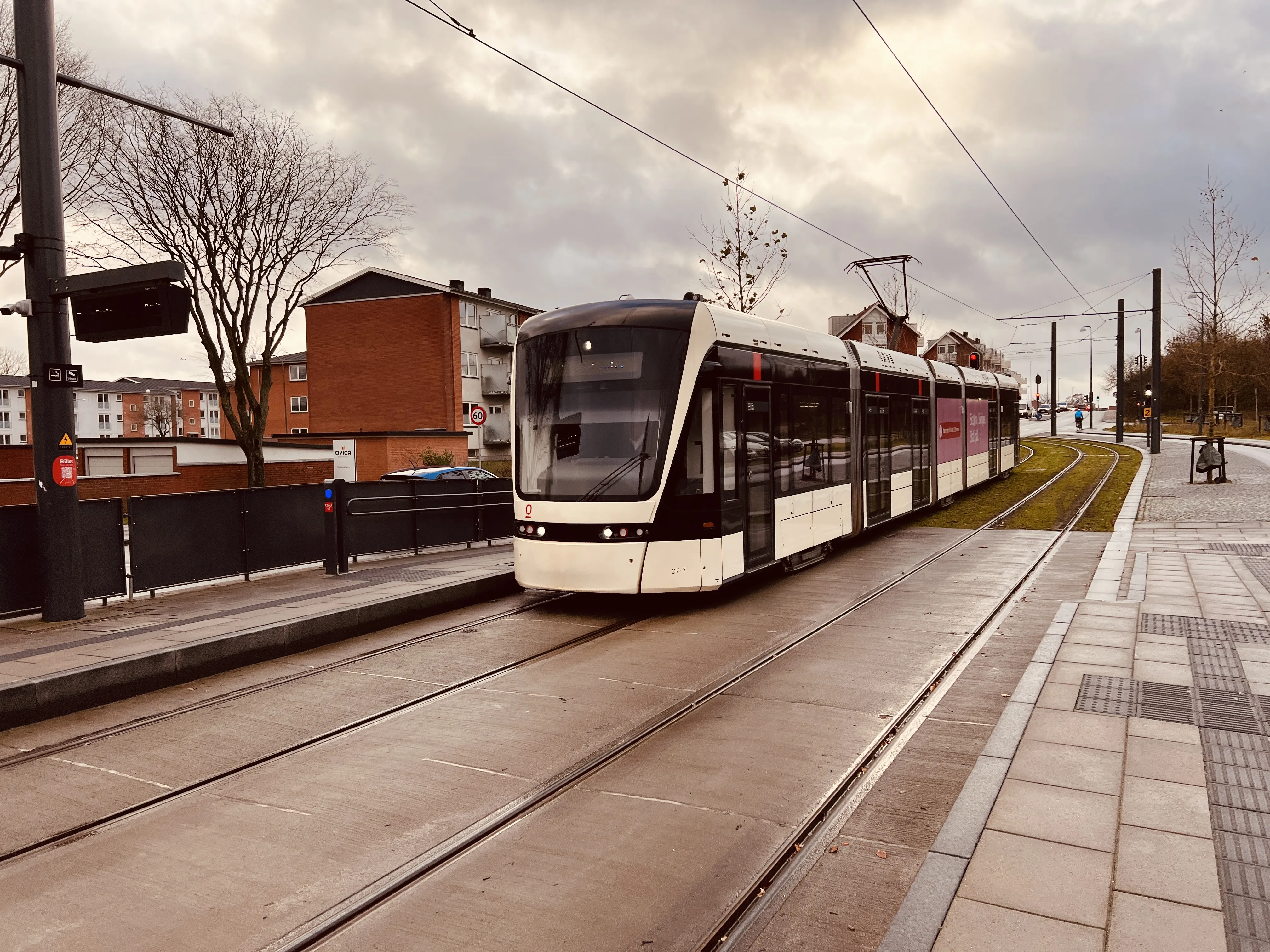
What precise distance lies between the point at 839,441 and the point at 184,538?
8.84m

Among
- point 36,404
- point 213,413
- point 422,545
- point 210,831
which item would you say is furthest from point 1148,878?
point 213,413

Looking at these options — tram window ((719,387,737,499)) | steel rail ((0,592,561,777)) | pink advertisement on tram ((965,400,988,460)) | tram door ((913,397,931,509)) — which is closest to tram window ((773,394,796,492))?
tram window ((719,387,737,499))

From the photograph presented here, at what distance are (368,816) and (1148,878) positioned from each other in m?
3.65

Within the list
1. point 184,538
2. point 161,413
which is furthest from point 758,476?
point 161,413

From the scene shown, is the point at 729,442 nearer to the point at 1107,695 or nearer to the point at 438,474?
the point at 1107,695

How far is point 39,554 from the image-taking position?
948cm

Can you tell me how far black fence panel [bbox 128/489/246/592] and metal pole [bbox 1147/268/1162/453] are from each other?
34458 mm

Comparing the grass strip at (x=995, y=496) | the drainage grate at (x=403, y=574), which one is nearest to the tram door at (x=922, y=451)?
the grass strip at (x=995, y=496)

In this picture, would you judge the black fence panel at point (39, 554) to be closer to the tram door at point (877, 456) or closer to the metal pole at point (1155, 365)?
the tram door at point (877, 456)

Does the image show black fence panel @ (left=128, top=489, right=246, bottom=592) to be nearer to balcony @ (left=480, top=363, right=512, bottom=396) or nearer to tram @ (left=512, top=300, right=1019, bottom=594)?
tram @ (left=512, top=300, right=1019, bottom=594)

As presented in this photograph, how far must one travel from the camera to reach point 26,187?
9086 millimetres

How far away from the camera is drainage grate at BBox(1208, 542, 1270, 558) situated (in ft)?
41.8

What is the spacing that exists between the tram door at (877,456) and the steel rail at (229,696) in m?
6.89

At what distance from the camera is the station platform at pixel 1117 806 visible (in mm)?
3498
